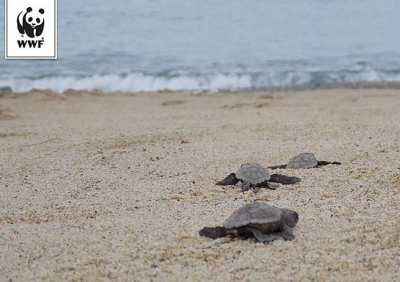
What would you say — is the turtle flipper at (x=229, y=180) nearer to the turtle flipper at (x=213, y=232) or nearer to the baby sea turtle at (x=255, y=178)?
the baby sea turtle at (x=255, y=178)

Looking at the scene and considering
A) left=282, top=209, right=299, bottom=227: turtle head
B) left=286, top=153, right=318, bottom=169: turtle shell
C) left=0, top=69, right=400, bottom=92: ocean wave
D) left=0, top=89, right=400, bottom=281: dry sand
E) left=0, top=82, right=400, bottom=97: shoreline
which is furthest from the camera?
left=0, top=69, right=400, bottom=92: ocean wave

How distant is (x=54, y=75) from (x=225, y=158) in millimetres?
7688

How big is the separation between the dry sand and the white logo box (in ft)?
13.4

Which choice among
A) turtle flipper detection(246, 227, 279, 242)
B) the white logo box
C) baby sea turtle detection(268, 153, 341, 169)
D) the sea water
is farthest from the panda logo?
turtle flipper detection(246, 227, 279, 242)

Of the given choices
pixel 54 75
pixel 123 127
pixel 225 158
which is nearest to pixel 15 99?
pixel 54 75

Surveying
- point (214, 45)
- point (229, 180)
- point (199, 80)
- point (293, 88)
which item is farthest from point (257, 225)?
point (214, 45)

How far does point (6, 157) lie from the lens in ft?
19.5

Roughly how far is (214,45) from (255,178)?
11.5m

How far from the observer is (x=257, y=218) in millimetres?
3355

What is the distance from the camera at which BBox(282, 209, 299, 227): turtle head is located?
348cm

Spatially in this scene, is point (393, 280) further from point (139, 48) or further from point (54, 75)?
point (139, 48)

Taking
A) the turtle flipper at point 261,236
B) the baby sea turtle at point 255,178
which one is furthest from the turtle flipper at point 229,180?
the turtle flipper at point 261,236

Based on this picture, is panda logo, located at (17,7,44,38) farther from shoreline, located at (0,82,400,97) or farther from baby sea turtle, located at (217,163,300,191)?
baby sea turtle, located at (217,163,300,191)

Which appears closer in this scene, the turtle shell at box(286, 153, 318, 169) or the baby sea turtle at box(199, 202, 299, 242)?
the baby sea turtle at box(199, 202, 299, 242)
